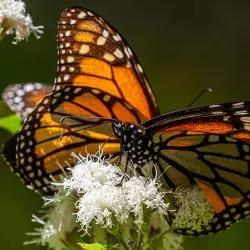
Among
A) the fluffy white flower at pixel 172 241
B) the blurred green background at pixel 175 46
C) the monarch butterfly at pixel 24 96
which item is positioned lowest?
the fluffy white flower at pixel 172 241

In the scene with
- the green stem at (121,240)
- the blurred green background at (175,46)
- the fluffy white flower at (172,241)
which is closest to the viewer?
the green stem at (121,240)

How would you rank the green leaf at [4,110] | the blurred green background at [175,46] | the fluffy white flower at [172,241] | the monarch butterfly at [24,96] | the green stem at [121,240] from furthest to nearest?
the blurred green background at [175,46] → the monarch butterfly at [24,96] → the green leaf at [4,110] → the fluffy white flower at [172,241] → the green stem at [121,240]

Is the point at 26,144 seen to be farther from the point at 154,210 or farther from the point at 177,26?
the point at 177,26

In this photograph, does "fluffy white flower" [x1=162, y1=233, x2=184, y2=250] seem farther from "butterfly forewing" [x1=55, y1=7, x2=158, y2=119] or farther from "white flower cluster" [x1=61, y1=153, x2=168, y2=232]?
"butterfly forewing" [x1=55, y1=7, x2=158, y2=119]

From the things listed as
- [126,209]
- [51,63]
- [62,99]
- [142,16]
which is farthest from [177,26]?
[126,209]

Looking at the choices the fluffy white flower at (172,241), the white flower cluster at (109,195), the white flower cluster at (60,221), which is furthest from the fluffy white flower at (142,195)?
the white flower cluster at (60,221)

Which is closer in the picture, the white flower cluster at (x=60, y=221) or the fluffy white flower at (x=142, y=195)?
the fluffy white flower at (x=142, y=195)

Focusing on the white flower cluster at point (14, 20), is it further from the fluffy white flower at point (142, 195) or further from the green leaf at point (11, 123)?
the fluffy white flower at point (142, 195)
